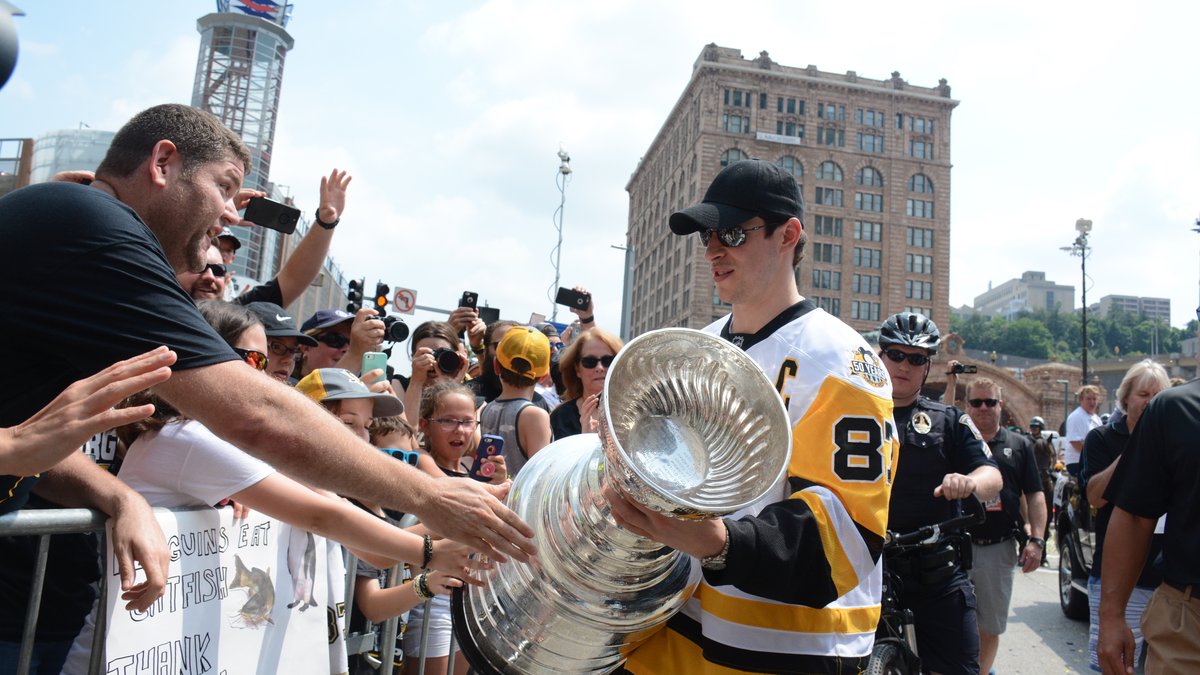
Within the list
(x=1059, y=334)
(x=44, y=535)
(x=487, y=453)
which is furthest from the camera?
(x=1059, y=334)

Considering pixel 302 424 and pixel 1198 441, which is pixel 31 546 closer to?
pixel 302 424

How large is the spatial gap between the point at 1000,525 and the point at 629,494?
16.6 feet

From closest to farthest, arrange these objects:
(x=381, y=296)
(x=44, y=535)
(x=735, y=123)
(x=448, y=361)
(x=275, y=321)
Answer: (x=44, y=535) → (x=275, y=321) → (x=448, y=361) → (x=381, y=296) → (x=735, y=123)

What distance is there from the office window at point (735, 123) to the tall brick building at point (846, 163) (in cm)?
12

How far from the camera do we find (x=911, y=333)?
16.1 ft

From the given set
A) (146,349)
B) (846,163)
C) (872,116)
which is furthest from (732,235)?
(872,116)

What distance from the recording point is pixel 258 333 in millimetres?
3438

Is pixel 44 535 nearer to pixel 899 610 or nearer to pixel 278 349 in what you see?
pixel 278 349

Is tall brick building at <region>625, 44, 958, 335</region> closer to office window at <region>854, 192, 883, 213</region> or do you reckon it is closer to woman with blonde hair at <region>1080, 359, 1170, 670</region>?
office window at <region>854, 192, 883, 213</region>

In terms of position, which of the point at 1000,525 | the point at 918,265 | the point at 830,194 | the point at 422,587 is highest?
the point at 830,194

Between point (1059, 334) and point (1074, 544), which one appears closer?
point (1074, 544)

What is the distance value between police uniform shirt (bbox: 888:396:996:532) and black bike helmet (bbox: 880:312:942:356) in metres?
0.38

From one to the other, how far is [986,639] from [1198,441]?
293 cm

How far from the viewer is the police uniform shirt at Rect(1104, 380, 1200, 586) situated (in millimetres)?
3135
